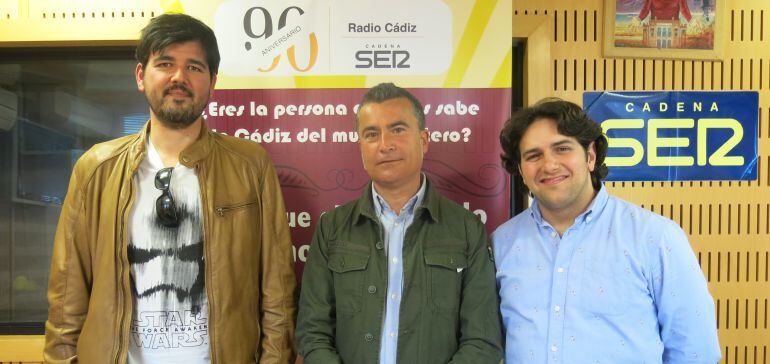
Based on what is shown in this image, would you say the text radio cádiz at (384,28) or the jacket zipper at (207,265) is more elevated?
the text radio cádiz at (384,28)

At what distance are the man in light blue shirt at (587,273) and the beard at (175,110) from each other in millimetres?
1156

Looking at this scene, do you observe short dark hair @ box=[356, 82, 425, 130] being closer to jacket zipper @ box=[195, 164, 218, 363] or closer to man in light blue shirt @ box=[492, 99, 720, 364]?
man in light blue shirt @ box=[492, 99, 720, 364]

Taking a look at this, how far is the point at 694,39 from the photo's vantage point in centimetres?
277

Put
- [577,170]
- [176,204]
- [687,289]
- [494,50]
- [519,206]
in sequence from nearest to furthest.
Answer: [687,289] < [577,170] < [176,204] < [494,50] < [519,206]

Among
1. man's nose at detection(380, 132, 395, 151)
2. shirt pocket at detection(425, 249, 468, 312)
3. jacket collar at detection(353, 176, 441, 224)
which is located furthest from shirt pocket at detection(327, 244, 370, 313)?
man's nose at detection(380, 132, 395, 151)

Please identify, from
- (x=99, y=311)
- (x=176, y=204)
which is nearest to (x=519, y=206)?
(x=176, y=204)

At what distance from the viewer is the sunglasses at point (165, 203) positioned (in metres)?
1.94

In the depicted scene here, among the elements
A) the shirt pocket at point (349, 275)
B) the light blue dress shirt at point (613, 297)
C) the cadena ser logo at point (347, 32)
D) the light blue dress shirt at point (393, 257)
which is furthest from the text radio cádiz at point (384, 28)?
the light blue dress shirt at point (613, 297)

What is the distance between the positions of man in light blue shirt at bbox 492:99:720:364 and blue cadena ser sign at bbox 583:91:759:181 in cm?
90

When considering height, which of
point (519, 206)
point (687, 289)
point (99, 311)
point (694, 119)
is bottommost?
point (99, 311)

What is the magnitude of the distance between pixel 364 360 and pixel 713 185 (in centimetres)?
202

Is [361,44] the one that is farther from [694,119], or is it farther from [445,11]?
[694,119]

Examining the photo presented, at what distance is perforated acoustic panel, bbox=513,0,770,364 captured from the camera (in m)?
2.80

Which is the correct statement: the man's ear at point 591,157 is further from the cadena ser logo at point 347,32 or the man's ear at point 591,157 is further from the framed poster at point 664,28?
the framed poster at point 664,28
